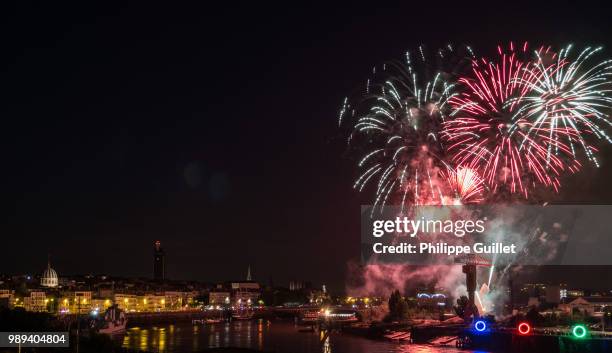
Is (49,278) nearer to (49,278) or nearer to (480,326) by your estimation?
(49,278)

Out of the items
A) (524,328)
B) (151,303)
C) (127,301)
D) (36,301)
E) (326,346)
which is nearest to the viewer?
(524,328)

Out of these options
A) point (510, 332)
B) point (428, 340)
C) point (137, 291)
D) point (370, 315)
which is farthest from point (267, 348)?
point (137, 291)

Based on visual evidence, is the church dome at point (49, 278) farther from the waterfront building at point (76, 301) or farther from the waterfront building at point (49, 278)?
the waterfront building at point (76, 301)

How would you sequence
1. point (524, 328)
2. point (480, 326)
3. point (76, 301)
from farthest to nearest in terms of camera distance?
point (76, 301), point (480, 326), point (524, 328)

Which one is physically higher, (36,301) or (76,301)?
(36,301)

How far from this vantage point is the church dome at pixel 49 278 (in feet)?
592

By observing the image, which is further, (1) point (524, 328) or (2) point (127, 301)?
(2) point (127, 301)

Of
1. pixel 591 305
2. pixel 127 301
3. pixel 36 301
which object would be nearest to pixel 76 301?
pixel 36 301

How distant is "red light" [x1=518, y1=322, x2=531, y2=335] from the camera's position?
49.8 meters

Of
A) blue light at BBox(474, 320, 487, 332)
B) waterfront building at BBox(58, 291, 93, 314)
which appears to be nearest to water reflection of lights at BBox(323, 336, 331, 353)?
blue light at BBox(474, 320, 487, 332)

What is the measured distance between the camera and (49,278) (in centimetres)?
18188

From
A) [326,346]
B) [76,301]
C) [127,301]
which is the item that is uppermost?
[76,301]

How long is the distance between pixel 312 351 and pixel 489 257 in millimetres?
20130

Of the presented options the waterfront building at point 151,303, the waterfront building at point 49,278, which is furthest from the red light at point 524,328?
the waterfront building at point 49,278
